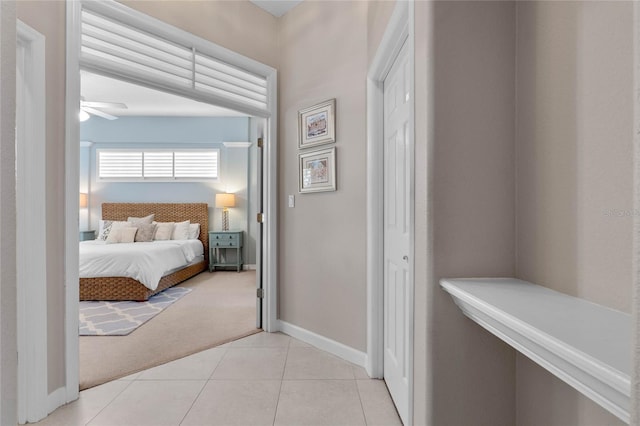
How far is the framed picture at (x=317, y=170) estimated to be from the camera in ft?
7.95

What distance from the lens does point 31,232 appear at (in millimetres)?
1621

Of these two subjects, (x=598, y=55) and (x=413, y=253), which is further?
(x=413, y=253)

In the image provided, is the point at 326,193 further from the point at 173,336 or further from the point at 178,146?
the point at 178,146

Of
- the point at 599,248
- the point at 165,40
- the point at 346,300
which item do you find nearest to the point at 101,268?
the point at 165,40

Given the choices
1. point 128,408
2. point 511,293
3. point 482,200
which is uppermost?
point 482,200

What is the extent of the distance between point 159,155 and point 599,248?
680cm

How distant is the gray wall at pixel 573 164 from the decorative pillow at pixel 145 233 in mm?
5733

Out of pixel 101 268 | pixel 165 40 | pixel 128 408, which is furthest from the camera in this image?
pixel 101 268

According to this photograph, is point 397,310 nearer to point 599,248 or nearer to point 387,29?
point 599,248

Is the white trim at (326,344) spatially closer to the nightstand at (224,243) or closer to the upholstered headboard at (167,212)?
the nightstand at (224,243)

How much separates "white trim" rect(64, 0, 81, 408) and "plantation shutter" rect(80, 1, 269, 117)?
3.8 inches

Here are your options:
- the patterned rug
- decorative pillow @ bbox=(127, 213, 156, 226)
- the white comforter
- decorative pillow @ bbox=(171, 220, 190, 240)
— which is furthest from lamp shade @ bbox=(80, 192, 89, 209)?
the patterned rug

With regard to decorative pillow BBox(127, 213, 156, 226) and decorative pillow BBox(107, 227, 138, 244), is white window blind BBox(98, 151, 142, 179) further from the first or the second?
decorative pillow BBox(107, 227, 138, 244)

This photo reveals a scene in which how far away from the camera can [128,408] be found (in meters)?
1.74
